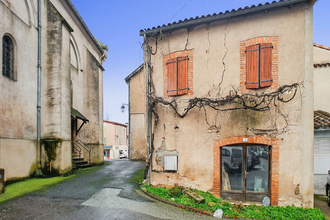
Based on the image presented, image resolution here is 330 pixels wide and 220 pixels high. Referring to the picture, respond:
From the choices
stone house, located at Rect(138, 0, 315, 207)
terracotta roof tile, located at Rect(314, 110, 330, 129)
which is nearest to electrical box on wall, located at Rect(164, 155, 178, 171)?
stone house, located at Rect(138, 0, 315, 207)

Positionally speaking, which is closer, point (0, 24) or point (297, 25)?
point (297, 25)

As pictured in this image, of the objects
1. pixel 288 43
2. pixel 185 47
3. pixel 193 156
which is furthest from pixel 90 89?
pixel 288 43

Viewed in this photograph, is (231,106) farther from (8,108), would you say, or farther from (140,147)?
(140,147)

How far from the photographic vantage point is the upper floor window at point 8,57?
7.82 m

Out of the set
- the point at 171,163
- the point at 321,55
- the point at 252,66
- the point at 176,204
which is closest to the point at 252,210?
the point at 176,204

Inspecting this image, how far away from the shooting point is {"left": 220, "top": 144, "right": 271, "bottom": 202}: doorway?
6.91 m

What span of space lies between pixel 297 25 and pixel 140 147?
15.0 meters

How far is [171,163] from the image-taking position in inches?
301

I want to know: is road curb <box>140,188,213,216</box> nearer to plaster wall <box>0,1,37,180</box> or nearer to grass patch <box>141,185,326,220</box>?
grass patch <box>141,185,326,220</box>

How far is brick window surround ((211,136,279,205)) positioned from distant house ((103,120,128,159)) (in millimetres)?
37500

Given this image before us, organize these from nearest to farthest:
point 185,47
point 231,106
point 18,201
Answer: point 18,201, point 231,106, point 185,47

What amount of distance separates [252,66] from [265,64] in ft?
1.37

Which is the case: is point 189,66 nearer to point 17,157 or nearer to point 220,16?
point 220,16

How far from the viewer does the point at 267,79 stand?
689 cm
